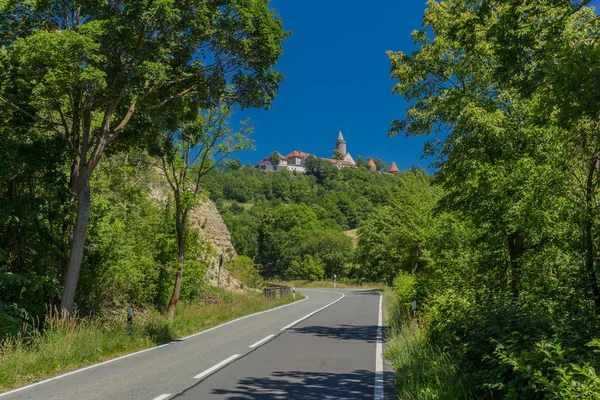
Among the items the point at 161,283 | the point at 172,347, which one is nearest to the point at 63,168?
the point at 172,347

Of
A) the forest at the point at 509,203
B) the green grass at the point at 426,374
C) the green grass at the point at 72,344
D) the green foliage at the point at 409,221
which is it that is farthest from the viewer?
the green foliage at the point at 409,221

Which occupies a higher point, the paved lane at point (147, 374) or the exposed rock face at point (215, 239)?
the exposed rock face at point (215, 239)

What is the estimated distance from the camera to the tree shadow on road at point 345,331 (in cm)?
1469

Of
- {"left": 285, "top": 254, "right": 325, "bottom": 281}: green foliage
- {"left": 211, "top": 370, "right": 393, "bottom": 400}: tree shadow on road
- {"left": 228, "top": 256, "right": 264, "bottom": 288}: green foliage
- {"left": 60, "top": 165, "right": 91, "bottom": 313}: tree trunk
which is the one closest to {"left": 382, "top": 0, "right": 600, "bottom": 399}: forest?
{"left": 211, "top": 370, "right": 393, "bottom": 400}: tree shadow on road

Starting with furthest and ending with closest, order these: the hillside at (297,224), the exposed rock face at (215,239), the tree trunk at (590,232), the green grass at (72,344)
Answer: the hillside at (297,224) → the exposed rock face at (215,239) → the green grass at (72,344) → the tree trunk at (590,232)

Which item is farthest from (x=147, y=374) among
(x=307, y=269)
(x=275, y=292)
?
(x=307, y=269)

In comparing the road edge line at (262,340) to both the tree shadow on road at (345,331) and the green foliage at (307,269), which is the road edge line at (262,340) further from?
the green foliage at (307,269)

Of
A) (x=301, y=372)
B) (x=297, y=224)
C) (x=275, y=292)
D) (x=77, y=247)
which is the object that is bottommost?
(x=301, y=372)

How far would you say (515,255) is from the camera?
12.1 m

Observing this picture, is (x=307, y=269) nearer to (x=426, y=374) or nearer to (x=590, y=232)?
(x=590, y=232)

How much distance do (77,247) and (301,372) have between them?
6.69 m

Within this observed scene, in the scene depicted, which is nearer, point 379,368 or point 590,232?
point 590,232

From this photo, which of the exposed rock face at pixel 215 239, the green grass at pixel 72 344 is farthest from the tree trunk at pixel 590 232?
the exposed rock face at pixel 215 239

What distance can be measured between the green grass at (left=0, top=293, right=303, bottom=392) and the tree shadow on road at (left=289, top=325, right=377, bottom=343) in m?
3.85
